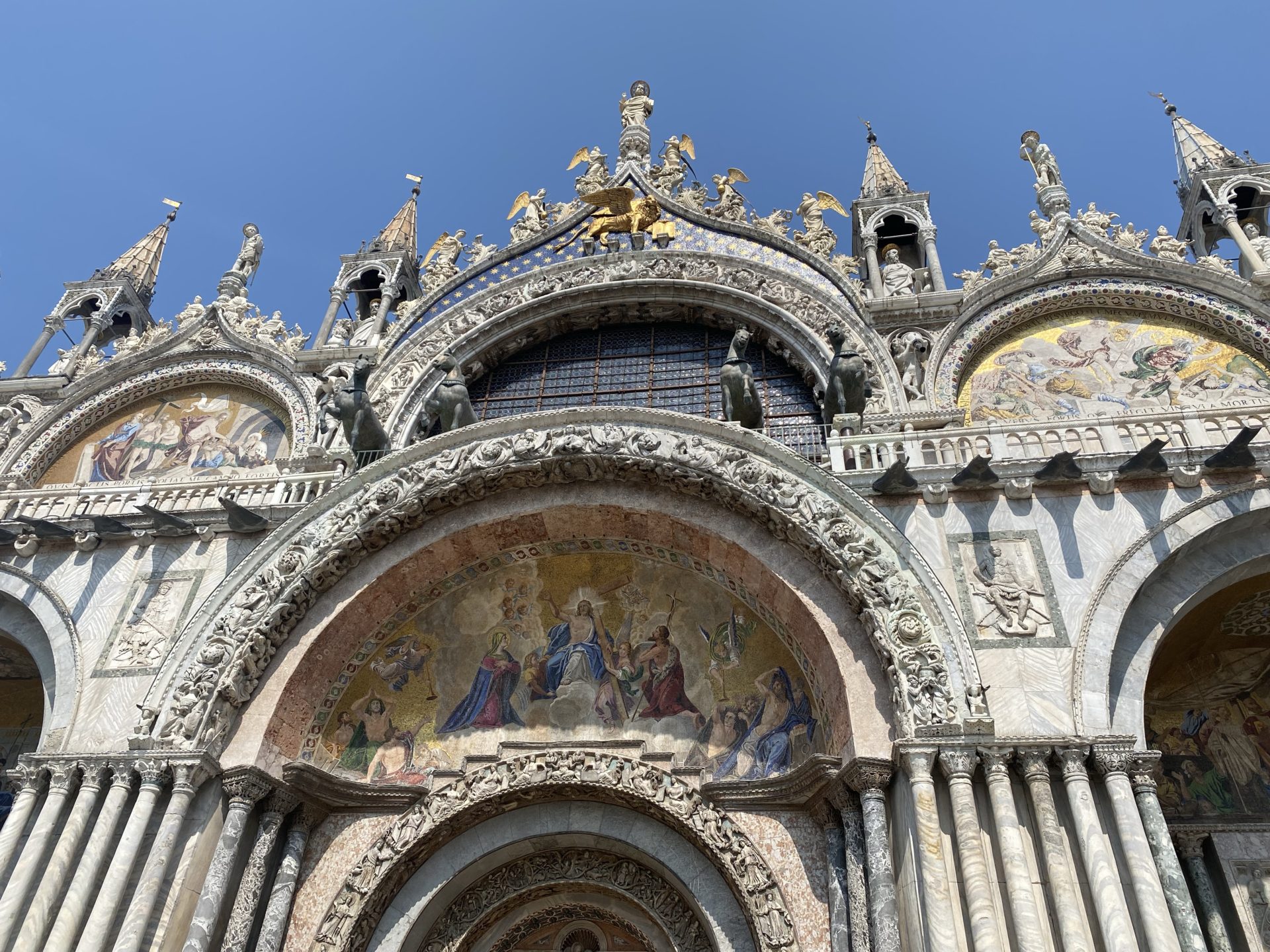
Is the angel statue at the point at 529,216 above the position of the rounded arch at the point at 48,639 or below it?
above

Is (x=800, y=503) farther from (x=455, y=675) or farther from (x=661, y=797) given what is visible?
(x=455, y=675)

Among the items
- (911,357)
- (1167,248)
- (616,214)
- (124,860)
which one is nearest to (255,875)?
(124,860)

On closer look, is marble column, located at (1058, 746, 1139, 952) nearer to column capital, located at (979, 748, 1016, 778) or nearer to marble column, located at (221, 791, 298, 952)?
column capital, located at (979, 748, 1016, 778)

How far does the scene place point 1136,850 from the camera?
22.1 feet

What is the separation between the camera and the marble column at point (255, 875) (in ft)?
26.8

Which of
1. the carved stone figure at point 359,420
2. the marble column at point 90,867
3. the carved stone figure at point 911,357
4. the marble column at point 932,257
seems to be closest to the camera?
the marble column at point 90,867

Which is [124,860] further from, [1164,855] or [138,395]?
[138,395]

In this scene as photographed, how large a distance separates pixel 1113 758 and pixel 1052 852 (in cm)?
97

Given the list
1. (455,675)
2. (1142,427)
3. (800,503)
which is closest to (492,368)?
(455,675)

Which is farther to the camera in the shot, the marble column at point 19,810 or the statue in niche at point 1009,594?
the marble column at point 19,810

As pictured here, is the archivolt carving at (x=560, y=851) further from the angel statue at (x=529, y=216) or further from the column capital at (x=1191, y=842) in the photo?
the angel statue at (x=529, y=216)

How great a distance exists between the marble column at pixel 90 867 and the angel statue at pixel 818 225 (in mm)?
12370

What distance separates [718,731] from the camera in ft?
31.2

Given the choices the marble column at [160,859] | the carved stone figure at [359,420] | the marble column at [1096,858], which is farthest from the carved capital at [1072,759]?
the carved stone figure at [359,420]
